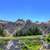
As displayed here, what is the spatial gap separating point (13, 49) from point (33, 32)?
472 inches

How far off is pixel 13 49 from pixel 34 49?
2.96m

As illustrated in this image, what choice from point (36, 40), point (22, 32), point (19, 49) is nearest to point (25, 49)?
point (19, 49)

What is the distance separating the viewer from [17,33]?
2372 centimetres

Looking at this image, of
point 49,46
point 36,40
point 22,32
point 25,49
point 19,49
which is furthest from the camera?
point 22,32

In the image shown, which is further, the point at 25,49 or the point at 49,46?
the point at 49,46

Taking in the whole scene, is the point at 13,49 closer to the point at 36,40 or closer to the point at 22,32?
the point at 36,40

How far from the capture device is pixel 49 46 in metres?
14.9

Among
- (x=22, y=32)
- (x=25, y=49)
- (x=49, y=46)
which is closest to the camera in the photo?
(x=25, y=49)

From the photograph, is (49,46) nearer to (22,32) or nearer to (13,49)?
(13,49)

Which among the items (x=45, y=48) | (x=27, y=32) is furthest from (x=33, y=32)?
(x=45, y=48)

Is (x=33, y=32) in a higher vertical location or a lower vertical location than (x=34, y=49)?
higher

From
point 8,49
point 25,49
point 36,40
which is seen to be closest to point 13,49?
point 8,49

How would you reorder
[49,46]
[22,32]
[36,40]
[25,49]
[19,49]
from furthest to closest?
[22,32], [36,40], [49,46], [25,49], [19,49]

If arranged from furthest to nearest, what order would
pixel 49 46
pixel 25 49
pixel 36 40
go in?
pixel 36 40, pixel 49 46, pixel 25 49
